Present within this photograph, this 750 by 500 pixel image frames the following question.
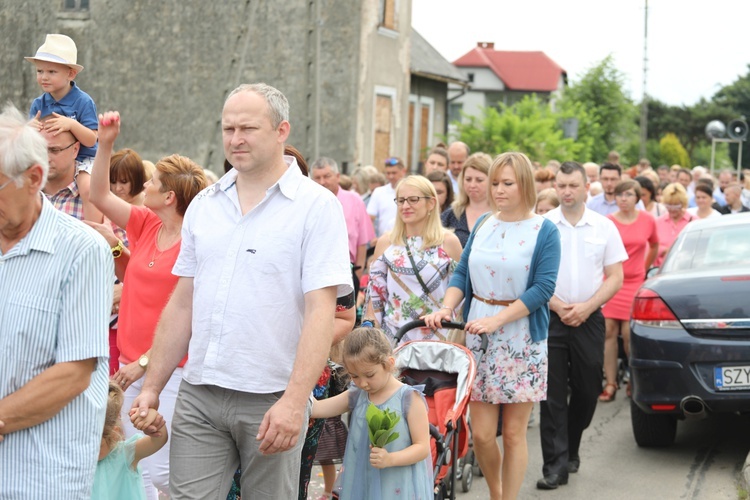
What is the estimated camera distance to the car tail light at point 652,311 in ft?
26.5

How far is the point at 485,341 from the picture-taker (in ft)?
21.3

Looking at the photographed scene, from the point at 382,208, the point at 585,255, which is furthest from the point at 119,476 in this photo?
the point at 382,208

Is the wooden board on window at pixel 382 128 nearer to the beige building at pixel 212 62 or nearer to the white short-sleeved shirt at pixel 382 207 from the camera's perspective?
the beige building at pixel 212 62

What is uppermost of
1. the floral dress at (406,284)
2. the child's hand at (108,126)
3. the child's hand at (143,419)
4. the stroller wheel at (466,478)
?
the child's hand at (108,126)

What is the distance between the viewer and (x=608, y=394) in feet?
37.0

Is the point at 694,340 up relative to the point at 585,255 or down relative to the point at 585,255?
down

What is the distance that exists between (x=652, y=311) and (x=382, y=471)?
3.57 meters

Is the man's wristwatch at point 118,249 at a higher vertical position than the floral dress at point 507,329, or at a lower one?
higher

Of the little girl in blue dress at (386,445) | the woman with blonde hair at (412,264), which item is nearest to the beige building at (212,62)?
the woman with blonde hair at (412,264)

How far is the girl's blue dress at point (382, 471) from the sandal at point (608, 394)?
6.18m

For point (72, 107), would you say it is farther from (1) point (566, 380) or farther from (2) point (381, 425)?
(1) point (566, 380)

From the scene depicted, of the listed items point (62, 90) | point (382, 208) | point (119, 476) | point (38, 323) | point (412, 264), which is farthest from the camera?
point (382, 208)

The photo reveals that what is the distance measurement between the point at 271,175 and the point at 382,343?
124cm

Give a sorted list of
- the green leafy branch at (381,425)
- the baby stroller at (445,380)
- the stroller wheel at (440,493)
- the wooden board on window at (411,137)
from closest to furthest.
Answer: the green leafy branch at (381,425)
the stroller wheel at (440,493)
the baby stroller at (445,380)
the wooden board on window at (411,137)
